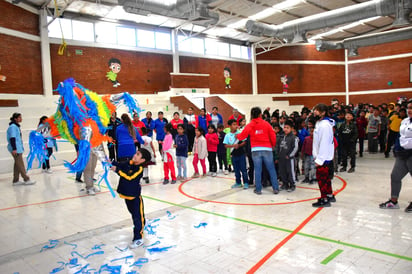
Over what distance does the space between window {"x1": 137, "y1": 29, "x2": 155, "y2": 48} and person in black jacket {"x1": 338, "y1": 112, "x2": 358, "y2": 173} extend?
1308 centimetres

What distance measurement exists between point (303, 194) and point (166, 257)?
10.6ft

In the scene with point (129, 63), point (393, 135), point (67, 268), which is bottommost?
point (67, 268)

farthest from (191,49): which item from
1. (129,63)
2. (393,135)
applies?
(393,135)

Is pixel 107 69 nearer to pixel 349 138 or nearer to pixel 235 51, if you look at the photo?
pixel 235 51

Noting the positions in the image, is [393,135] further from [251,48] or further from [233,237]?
[251,48]

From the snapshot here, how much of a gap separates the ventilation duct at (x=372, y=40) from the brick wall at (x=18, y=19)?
1479cm

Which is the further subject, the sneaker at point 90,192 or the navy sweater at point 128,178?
the sneaker at point 90,192

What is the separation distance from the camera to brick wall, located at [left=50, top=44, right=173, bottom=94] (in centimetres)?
1484

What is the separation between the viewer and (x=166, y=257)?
11.3 feet

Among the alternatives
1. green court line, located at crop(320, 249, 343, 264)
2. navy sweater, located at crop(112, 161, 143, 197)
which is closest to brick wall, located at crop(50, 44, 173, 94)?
navy sweater, located at crop(112, 161, 143, 197)

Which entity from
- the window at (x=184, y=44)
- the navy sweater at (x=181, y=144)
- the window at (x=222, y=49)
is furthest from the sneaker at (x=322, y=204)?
the window at (x=222, y=49)

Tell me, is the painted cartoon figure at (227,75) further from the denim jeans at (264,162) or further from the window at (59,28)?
the denim jeans at (264,162)

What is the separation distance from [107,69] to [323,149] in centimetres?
1388

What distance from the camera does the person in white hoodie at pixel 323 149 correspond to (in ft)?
15.6
